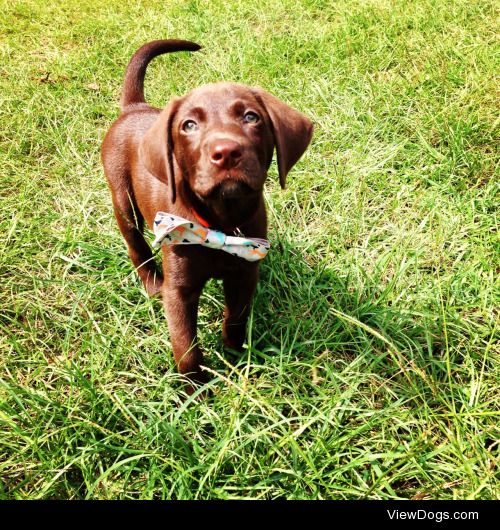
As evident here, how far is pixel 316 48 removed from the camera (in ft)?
14.6

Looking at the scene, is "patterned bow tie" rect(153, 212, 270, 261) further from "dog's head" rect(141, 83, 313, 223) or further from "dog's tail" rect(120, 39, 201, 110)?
"dog's tail" rect(120, 39, 201, 110)

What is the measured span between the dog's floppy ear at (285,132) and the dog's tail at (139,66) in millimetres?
1056

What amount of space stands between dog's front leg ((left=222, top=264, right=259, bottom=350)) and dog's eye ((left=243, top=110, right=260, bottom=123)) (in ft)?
2.03

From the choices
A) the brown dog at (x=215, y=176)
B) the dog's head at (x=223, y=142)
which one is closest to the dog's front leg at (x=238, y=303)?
the brown dog at (x=215, y=176)

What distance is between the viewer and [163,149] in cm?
204

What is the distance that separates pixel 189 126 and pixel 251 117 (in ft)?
0.83

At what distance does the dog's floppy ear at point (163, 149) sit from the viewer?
2.01 meters

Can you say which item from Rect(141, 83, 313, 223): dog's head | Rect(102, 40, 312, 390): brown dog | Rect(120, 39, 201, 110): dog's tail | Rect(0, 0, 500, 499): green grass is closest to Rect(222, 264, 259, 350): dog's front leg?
Rect(102, 40, 312, 390): brown dog

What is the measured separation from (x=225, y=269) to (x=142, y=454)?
31.5 inches

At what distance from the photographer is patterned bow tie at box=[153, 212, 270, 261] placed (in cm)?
195

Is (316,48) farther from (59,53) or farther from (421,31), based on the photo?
(59,53)

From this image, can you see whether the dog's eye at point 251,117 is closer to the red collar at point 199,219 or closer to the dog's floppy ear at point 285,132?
the dog's floppy ear at point 285,132

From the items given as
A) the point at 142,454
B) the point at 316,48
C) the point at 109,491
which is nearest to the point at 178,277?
the point at 142,454

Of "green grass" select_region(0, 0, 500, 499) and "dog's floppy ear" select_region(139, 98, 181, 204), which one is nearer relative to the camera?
"green grass" select_region(0, 0, 500, 499)
